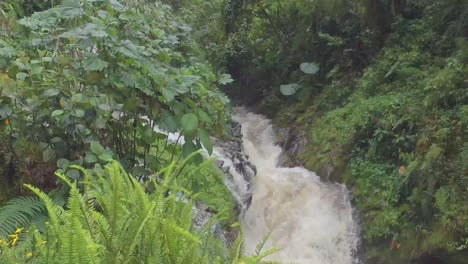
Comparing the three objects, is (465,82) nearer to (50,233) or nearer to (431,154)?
(431,154)

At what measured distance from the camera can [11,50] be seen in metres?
3.10

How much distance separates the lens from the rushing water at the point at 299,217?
730cm

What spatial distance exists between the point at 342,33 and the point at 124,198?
11680 millimetres

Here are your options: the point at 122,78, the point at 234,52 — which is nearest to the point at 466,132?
the point at 122,78

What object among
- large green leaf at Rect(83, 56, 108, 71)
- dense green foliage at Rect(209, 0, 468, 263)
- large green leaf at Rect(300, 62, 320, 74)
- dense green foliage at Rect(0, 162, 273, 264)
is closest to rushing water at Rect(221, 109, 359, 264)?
dense green foliage at Rect(209, 0, 468, 263)

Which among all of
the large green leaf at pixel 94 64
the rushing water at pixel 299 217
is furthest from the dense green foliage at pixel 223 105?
the rushing water at pixel 299 217

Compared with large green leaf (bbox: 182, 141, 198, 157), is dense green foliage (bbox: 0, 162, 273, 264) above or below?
above

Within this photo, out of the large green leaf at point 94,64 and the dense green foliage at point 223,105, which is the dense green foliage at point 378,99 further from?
the large green leaf at point 94,64

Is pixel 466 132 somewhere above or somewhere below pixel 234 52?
above

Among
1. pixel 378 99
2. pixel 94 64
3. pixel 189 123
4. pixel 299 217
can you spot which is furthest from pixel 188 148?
pixel 378 99

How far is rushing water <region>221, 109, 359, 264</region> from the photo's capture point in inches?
288

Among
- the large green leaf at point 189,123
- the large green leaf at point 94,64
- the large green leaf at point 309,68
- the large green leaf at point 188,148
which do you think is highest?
the large green leaf at point 94,64

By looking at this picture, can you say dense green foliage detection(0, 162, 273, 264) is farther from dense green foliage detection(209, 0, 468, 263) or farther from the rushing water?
the rushing water

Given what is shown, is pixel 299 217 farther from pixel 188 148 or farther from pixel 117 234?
pixel 117 234
